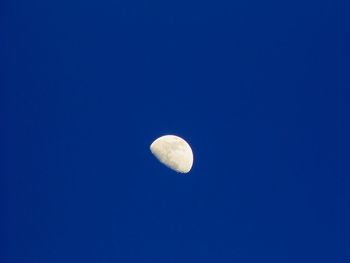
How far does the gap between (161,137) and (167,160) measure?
0.08 meters

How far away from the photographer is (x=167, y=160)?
46.2 inches

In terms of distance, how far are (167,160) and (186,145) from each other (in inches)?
3.3

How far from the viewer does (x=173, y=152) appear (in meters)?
1.16

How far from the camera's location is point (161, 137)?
1191 millimetres

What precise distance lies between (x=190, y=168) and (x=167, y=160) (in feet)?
0.29

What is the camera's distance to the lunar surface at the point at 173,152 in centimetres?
116

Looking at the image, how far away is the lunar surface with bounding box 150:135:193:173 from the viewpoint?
1163 millimetres

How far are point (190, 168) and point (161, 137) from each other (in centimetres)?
15

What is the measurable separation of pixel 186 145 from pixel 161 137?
0.30 feet

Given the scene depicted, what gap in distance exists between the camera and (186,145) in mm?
1185
